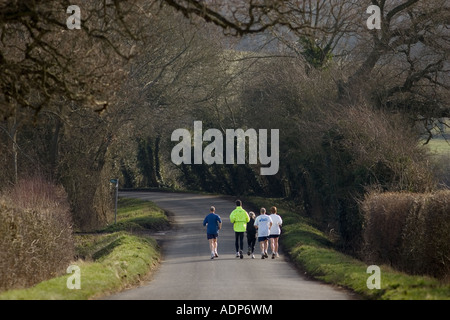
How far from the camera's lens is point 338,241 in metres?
34.6

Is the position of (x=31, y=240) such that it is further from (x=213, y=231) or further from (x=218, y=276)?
(x=213, y=231)

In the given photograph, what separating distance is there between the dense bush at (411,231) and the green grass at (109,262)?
24.3ft

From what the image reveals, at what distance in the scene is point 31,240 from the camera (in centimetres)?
2291

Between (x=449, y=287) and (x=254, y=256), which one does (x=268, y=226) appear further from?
(x=449, y=287)

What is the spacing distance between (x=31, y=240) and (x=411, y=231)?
11.2m

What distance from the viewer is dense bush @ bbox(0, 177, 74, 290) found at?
20922 millimetres

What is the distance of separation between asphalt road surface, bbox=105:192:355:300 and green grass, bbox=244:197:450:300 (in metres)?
0.42

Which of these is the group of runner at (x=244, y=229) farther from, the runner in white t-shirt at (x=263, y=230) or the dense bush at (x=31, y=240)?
the dense bush at (x=31, y=240)

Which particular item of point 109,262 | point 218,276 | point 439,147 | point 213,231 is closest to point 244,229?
point 213,231

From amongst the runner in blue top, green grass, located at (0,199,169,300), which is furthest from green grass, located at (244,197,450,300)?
green grass, located at (0,199,169,300)

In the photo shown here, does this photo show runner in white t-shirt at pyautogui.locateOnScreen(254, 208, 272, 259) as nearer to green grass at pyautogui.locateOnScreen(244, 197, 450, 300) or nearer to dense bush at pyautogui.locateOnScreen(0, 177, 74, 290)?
green grass at pyautogui.locateOnScreen(244, 197, 450, 300)

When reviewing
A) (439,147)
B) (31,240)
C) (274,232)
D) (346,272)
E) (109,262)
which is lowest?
(346,272)

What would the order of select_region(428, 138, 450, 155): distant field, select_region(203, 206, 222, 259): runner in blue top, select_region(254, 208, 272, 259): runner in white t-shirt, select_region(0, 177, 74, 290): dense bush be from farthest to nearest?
select_region(428, 138, 450, 155): distant field < select_region(254, 208, 272, 259): runner in white t-shirt < select_region(203, 206, 222, 259): runner in blue top < select_region(0, 177, 74, 290): dense bush
